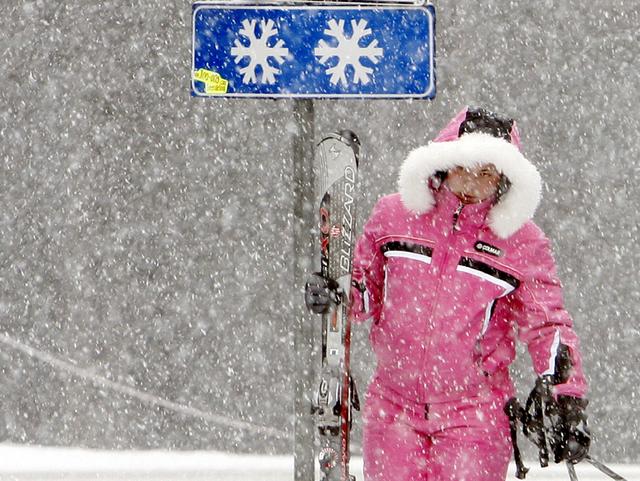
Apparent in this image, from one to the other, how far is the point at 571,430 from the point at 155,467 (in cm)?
322

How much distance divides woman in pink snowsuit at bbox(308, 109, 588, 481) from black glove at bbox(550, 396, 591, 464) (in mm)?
14

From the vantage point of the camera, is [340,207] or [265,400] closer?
[340,207]

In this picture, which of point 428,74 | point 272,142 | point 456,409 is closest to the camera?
point 456,409

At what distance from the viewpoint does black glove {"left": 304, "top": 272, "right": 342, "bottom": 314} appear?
3.26 m

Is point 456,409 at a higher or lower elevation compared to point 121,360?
higher

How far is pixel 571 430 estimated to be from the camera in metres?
2.92

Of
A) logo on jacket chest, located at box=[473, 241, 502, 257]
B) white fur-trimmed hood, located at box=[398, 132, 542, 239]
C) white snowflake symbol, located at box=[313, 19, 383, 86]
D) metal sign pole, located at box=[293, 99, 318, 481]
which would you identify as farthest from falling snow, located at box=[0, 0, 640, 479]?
logo on jacket chest, located at box=[473, 241, 502, 257]

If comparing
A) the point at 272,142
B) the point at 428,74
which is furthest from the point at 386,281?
the point at 272,142

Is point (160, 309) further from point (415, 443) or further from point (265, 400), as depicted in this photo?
point (415, 443)

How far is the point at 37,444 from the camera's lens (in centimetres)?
573

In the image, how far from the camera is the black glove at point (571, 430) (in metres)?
2.92

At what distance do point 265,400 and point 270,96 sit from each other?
267cm

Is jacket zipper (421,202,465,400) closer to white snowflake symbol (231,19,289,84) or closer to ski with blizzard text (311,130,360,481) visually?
ski with blizzard text (311,130,360,481)

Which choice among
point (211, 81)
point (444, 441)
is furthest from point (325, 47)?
point (444, 441)
